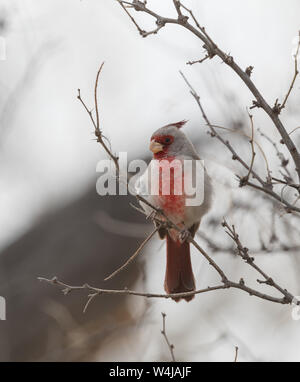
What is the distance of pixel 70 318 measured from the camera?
545 cm

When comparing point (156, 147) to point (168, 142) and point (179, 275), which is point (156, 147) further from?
point (179, 275)

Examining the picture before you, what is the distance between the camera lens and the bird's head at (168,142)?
4.69 meters

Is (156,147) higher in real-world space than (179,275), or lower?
higher

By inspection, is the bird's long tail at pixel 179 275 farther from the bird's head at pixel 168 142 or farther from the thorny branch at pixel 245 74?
the thorny branch at pixel 245 74

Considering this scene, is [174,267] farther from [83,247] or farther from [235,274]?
[235,274]

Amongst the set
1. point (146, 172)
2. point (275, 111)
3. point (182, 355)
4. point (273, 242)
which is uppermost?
point (146, 172)

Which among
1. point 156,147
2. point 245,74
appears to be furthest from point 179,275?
point 245,74

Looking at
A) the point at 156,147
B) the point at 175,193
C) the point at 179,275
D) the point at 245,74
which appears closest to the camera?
the point at 245,74

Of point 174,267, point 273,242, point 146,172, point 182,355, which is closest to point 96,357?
point 182,355

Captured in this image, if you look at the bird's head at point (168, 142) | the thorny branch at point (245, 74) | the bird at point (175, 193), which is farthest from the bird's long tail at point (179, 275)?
the thorny branch at point (245, 74)

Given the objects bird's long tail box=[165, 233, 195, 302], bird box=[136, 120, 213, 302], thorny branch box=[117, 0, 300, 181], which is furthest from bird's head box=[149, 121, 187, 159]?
thorny branch box=[117, 0, 300, 181]

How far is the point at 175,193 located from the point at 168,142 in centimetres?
43

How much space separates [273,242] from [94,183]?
2.32m

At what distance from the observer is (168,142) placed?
186 inches
